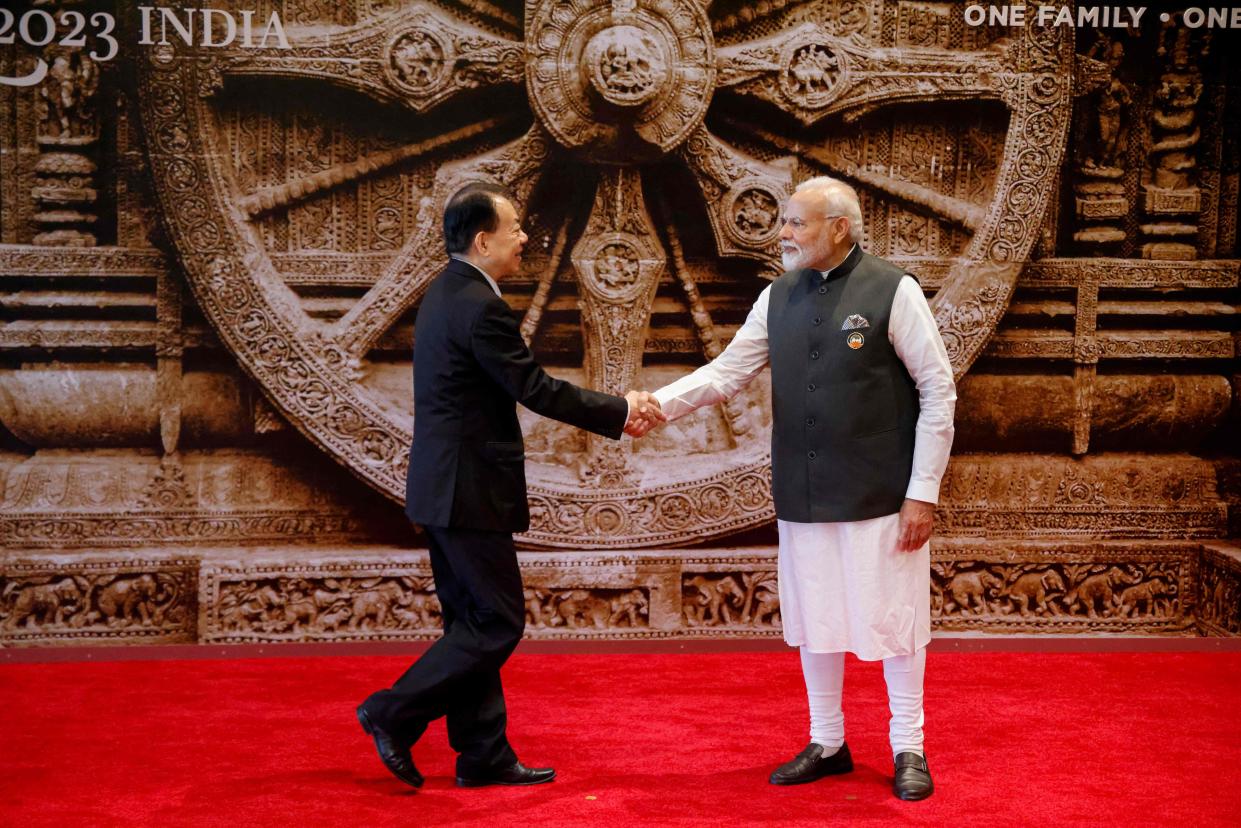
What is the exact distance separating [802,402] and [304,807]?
5.35ft

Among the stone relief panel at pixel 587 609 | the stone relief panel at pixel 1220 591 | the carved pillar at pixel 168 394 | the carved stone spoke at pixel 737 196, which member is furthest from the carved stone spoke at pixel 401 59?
the stone relief panel at pixel 1220 591

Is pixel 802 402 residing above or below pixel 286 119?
below

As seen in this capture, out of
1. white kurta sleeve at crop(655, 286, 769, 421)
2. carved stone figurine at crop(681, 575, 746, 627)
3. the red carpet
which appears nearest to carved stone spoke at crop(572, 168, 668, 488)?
carved stone figurine at crop(681, 575, 746, 627)

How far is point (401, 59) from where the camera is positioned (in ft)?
16.6

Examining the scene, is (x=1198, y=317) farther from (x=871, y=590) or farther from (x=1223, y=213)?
(x=871, y=590)

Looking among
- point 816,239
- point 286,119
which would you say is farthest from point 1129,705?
point 286,119

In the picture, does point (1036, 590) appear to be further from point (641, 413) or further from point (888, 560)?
point (641, 413)

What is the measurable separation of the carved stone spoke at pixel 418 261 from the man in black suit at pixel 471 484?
5.44 feet

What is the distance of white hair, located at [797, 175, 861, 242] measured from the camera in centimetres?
346

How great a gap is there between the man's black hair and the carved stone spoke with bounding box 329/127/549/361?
1.69 meters

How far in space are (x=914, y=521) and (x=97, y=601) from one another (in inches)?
129

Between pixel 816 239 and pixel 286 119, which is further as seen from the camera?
pixel 286 119

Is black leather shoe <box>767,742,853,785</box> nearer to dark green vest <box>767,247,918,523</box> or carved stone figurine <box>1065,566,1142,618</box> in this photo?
dark green vest <box>767,247,918,523</box>

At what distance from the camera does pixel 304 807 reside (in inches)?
129
